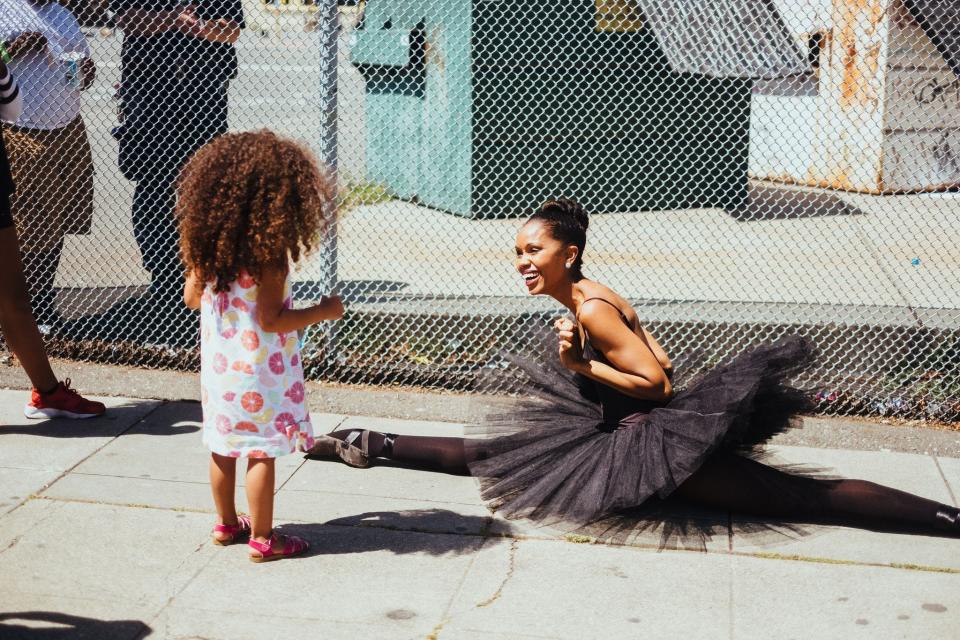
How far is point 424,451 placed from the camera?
461 centimetres

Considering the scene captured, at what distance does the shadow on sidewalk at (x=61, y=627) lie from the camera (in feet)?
10.6

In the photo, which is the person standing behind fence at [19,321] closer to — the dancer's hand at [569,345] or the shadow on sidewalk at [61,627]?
the shadow on sidewalk at [61,627]

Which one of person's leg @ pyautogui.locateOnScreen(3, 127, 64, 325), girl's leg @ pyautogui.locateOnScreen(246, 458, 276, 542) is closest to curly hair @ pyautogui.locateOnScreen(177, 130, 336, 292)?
girl's leg @ pyautogui.locateOnScreen(246, 458, 276, 542)

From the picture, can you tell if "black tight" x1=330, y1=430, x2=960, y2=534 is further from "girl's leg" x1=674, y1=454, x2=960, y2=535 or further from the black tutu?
the black tutu

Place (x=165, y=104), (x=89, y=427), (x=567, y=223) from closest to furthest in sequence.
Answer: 1. (x=567, y=223)
2. (x=89, y=427)
3. (x=165, y=104)

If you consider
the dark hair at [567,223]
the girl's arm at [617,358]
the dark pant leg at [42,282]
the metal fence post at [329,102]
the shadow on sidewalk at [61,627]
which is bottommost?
the shadow on sidewalk at [61,627]

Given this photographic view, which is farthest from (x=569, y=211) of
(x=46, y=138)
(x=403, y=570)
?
(x=46, y=138)

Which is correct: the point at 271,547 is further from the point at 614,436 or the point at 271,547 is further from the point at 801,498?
the point at 801,498

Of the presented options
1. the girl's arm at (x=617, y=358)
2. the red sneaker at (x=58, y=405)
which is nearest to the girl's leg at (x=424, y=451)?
the girl's arm at (x=617, y=358)

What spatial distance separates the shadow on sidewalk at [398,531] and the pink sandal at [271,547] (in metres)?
0.07

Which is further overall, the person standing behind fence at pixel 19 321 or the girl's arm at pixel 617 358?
the person standing behind fence at pixel 19 321

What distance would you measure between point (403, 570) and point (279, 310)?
97cm

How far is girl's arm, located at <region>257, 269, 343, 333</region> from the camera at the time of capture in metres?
3.53

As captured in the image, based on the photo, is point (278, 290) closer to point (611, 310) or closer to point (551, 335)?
point (611, 310)
